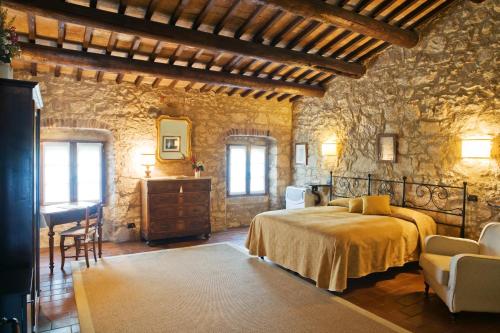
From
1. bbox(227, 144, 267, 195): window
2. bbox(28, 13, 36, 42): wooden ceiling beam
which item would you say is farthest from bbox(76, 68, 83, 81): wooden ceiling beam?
bbox(227, 144, 267, 195): window

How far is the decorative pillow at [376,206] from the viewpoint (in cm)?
475

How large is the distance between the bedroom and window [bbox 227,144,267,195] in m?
0.03

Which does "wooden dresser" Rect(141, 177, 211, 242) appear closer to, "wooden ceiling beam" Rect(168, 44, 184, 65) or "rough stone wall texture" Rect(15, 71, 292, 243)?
"rough stone wall texture" Rect(15, 71, 292, 243)

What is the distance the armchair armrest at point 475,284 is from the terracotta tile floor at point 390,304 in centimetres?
18

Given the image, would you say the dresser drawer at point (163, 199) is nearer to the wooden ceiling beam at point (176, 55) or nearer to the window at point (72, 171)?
the window at point (72, 171)

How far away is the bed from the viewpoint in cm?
373

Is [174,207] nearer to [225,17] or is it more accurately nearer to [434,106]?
[225,17]

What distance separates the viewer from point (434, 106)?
4898 mm

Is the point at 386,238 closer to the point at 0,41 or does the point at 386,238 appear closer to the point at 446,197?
the point at 446,197

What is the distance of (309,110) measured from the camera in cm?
721

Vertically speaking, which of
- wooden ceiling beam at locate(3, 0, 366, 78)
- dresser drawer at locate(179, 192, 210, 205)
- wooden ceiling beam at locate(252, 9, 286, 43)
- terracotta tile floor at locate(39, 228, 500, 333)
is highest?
wooden ceiling beam at locate(252, 9, 286, 43)

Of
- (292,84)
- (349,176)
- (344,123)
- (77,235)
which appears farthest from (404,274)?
(77,235)

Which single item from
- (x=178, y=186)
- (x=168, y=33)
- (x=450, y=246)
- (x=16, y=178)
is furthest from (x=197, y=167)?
(x=16, y=178)

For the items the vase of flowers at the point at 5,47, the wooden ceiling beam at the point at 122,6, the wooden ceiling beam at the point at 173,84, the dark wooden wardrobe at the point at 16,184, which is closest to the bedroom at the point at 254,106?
the wooden ceiling beam at the point at 122,6
